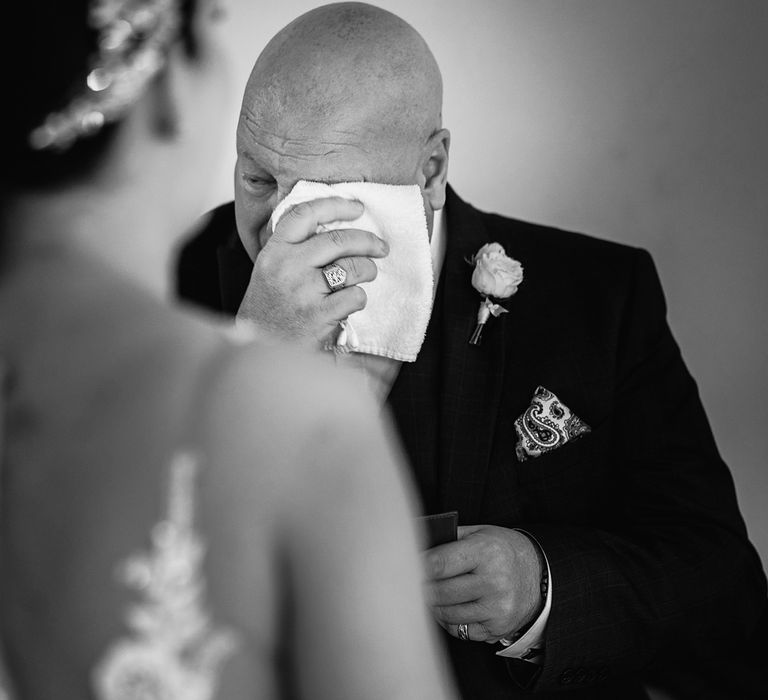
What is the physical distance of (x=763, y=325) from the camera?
1986mm

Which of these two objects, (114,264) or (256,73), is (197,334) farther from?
(256,73)

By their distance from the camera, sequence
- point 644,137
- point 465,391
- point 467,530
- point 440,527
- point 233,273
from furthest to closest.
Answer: point 644,137 → point 233,273 → point 465,391 → point 467,530 → point 440,527

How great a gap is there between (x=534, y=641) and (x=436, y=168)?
2.25 ft

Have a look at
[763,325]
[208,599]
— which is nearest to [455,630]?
[208,599]

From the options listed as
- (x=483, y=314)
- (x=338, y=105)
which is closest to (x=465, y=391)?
(x=483, y=314)

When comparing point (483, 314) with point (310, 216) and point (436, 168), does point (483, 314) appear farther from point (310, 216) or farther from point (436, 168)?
point (310, 216)

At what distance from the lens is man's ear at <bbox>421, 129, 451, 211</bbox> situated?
141cm

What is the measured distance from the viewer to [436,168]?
1.44 meters

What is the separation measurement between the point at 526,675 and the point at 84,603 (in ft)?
2.86

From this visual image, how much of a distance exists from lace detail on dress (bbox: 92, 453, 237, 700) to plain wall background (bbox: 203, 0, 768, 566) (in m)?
1.42

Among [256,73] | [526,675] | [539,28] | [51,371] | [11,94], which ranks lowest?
[526,675]

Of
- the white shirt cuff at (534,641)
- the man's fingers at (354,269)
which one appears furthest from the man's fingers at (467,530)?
the man's fingers at (354,269)

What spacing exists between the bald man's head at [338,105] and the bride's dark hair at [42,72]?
0.70 m

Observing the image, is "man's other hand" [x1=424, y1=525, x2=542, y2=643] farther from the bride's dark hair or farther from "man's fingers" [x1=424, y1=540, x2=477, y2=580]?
the bride's dark hair
